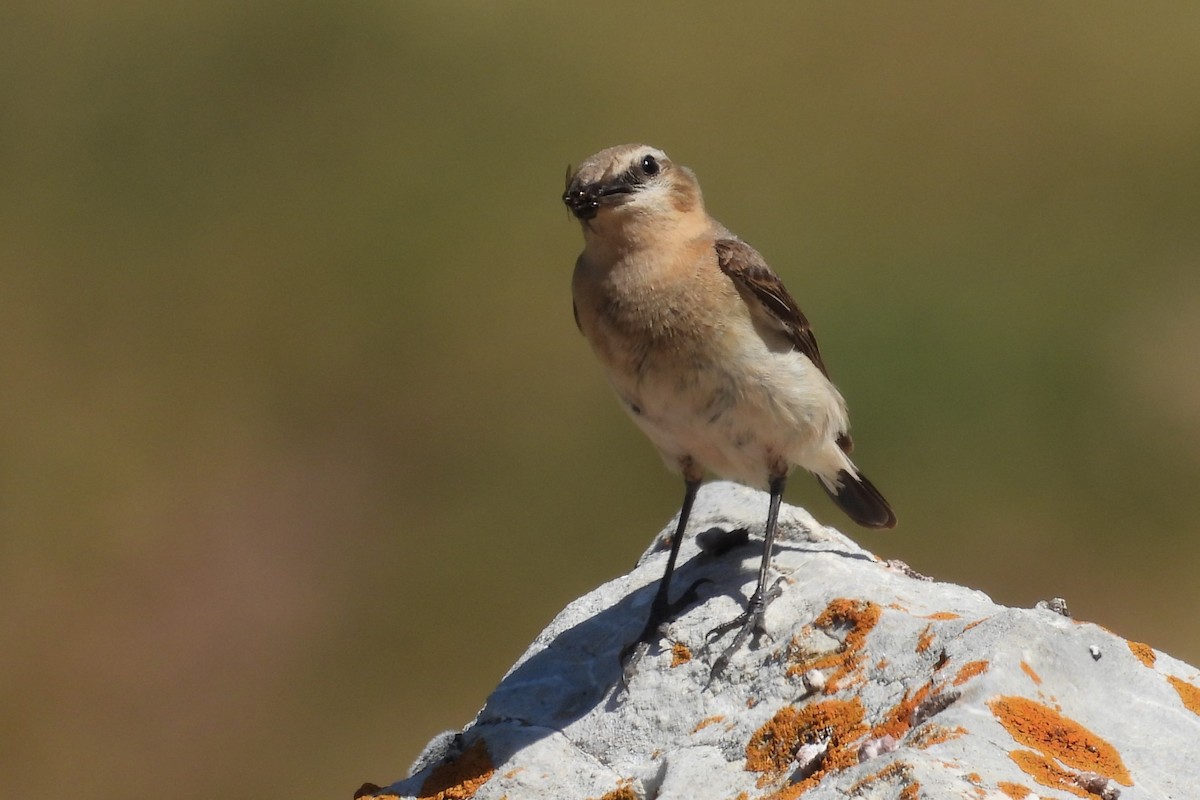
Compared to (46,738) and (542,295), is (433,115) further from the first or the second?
(46,738)

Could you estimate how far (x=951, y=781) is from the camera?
159 inches

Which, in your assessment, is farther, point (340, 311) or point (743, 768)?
point (340, 311)

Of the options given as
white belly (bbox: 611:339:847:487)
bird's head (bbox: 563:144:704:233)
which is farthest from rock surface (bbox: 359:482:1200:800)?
bird's head (bbox: 563:144:704:233)

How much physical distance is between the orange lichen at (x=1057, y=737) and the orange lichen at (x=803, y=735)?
1.51ft

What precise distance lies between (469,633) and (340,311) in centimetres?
460

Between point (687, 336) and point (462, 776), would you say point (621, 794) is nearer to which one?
point (462, 776)

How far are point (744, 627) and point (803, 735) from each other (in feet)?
2.98

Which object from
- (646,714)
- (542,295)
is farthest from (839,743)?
(542,295)

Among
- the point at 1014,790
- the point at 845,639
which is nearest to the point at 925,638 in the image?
the point at 845,639

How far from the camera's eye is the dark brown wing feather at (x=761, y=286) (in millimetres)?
6723

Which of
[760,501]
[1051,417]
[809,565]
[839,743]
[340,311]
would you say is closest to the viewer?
[839,743]

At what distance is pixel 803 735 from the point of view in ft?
16.1

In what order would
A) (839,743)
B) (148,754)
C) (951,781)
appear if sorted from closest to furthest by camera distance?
1. (951,781)
2. (839,743)
3. (148,754)

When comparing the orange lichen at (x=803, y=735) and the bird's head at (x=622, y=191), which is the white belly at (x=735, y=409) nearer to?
the bird's head at (x=622, y=191)
